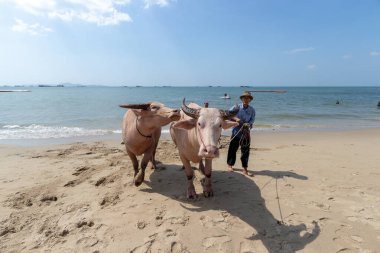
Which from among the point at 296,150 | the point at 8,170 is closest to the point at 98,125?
the point at 8,170

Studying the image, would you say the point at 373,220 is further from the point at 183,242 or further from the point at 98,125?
the point at 98,125

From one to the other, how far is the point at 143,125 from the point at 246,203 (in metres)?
2.31

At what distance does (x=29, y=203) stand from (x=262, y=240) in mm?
4023

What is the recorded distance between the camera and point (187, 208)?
452cm

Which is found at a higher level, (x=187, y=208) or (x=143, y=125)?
(x=143, y=125)

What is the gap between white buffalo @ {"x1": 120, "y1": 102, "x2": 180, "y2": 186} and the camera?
15.9 ft

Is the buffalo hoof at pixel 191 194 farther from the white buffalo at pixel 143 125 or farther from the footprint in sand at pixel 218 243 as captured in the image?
the footprint in sand at pixel 218 243

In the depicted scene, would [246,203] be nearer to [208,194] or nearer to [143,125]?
[208,194]

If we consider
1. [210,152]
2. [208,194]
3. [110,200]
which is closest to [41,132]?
[110,200]

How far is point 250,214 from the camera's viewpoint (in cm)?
430

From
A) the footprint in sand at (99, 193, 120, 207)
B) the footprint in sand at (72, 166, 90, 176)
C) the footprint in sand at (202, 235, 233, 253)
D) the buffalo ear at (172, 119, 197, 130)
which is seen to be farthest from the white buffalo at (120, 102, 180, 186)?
the footprint in sand at (202, 235, 233, 253)

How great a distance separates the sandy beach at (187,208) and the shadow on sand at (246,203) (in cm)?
1

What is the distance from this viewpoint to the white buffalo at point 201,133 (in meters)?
3.65

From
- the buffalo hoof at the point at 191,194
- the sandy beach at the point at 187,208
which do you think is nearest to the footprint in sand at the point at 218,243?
the sandy beach at the point at 187,208
